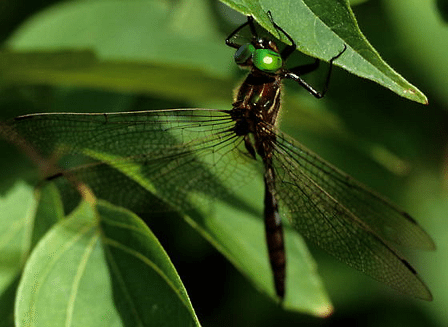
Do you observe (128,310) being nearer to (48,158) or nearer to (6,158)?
(48,158)

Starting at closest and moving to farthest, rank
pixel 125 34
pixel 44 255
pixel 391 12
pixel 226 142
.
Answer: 1. pixel 44 255
2. pixel 226 142
3. pixel 391 12
4. pixel 125 34

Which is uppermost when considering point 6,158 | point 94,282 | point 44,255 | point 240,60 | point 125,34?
point 125,34

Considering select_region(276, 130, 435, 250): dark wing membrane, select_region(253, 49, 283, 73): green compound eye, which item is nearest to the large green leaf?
select_region(253, 49, 283, 73): green compound eye

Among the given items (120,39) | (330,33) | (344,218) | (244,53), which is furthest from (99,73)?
(330,33)

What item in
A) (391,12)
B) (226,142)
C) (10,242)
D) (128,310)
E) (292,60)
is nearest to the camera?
(128,310)

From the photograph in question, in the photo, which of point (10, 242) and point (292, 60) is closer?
point (10, 242)

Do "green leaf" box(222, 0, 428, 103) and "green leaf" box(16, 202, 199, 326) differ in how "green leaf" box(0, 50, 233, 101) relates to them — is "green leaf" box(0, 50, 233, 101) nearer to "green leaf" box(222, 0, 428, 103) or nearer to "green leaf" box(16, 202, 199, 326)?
"green leaf" box(16, 202, 199, 326)

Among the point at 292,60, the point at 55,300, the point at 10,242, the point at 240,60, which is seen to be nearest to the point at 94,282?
the point at 55,300
